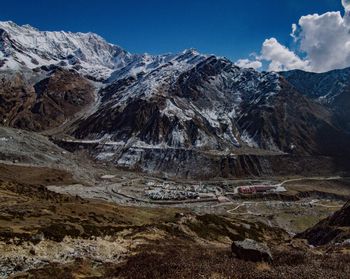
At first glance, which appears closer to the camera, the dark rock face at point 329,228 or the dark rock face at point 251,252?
the dark rock face at point 251,252

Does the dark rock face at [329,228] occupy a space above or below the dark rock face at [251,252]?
below

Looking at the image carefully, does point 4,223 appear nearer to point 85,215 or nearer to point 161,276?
point 161,276

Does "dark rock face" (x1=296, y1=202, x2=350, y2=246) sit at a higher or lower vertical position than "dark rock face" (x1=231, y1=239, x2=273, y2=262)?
lower

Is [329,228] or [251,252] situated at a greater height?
[251,252]

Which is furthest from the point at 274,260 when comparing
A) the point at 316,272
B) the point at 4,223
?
the point at 4,223

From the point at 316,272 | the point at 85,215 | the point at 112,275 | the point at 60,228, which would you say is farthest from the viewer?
the point at 85,215

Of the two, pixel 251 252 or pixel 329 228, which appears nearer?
pixel 251 252

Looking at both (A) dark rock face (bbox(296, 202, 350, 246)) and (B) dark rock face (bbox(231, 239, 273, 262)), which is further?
(A) dark rock face (bbox(296, 202, 350, 246))

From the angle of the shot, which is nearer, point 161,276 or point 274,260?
point 161,276
